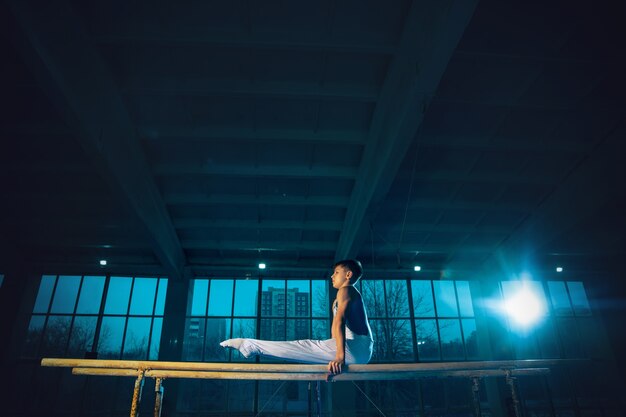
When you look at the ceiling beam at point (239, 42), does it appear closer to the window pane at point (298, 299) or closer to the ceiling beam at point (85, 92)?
the ceiling beam at point (85, 92)

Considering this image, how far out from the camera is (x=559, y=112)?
6789mm

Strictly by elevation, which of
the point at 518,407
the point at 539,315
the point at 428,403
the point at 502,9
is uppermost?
the point at 502,9

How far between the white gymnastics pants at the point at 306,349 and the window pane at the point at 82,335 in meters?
10.7

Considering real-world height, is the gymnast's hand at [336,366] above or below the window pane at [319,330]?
below

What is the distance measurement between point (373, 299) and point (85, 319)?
10991 mm

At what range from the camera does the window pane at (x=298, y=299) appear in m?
12.5

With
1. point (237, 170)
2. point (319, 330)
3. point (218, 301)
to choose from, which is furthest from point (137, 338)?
point (237, 170)

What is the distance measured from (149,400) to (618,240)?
1528cm

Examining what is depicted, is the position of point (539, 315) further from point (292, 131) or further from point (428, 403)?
point (292, 131)

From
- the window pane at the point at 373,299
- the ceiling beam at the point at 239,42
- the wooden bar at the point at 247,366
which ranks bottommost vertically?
the wooden bar at the point at 247,366

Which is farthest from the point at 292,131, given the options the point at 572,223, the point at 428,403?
the point at 428,403

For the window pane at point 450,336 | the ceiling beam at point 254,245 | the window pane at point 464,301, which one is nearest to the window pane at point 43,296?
the ceiling beam at point 254,245

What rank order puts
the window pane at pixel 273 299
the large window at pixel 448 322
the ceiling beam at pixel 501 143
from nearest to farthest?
1. the ceiling beam at pixel 501 143
2. the window pane at pixel 273 299
3. the large window at pixel 448 322

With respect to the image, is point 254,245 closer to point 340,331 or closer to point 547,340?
point 340,331
